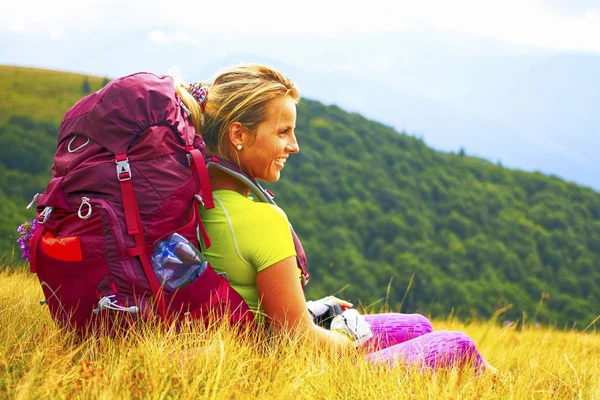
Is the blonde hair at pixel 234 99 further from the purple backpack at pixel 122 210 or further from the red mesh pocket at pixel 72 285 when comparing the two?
the red mesh pocket at pixel 72 285

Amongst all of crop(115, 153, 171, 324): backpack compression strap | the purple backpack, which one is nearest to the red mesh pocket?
the purple backpack

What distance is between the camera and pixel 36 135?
1585 inches

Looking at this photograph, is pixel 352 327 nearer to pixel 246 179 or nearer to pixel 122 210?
pixel 246 179

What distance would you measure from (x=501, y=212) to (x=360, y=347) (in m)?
60.7

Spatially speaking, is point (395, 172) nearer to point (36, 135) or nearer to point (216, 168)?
point (36, 135)

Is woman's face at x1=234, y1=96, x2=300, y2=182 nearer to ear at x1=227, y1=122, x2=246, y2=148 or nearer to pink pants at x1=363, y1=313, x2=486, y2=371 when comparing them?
ear at x1=227, y1=122, x2=246, y2=148

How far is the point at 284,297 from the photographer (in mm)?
2096

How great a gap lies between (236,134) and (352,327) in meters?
0.89

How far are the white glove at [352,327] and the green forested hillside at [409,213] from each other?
99.6 ft

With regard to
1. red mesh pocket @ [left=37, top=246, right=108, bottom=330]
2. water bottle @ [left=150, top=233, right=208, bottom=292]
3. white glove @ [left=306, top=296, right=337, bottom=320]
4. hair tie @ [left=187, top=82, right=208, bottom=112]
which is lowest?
white glove @ [left=306, top=296, right=337, bottom=320]

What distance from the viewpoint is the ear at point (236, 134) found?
228 cm

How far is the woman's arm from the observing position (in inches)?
82.0

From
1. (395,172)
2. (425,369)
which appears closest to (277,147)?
(425,369)

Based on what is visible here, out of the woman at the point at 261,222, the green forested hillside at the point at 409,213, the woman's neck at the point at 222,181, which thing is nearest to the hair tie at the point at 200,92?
the woman at the point at 261,222
